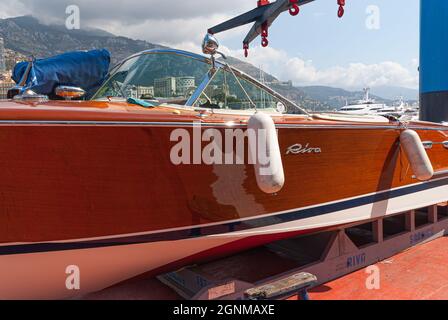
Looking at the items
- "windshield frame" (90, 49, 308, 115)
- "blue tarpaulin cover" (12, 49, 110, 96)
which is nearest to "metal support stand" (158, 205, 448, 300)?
"windshield frame" (90, 49, 308, 115)

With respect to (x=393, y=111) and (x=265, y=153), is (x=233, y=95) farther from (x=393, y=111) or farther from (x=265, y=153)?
(x=393, y=111)

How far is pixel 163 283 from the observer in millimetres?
2846

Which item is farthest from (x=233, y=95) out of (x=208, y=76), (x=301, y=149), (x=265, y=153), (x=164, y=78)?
(x=265, y=153)

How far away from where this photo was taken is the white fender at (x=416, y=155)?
3205 mm

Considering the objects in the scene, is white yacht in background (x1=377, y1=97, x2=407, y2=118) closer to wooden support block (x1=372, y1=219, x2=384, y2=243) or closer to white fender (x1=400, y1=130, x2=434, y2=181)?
white fender (x1=400, y1=130, x2=434, y2=181)

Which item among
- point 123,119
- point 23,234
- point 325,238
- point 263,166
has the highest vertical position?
point 123,119

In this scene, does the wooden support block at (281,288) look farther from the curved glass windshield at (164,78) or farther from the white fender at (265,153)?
the curved glass windshield at (164,78)

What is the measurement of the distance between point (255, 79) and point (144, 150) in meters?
1.38

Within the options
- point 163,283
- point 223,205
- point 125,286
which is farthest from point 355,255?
point 125,286

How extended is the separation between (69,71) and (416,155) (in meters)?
3.17

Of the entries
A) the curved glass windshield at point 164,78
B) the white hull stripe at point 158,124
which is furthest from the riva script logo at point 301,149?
the curved glass windshield at point 164,78

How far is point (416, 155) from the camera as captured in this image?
326cm

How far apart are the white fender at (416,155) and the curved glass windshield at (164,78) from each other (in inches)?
72.9

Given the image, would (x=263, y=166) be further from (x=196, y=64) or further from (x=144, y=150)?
(x=196, y=64)
